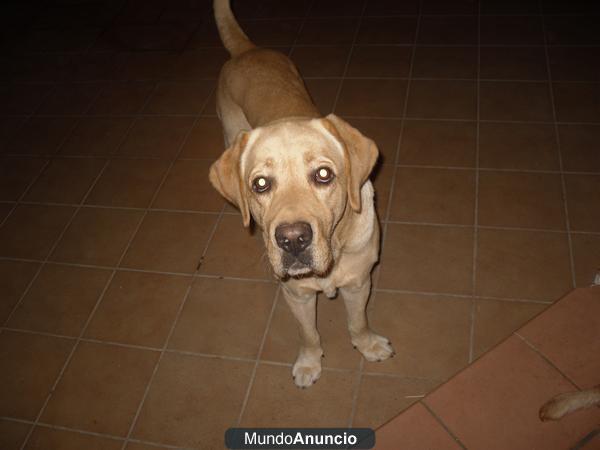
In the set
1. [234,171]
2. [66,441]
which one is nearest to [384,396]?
[234,171]

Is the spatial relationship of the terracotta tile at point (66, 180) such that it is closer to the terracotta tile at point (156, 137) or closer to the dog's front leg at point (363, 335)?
the terracotta tile at point (156, 137)

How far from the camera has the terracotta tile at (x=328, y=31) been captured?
5.27 m

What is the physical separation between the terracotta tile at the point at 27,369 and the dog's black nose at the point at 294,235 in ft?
7.54

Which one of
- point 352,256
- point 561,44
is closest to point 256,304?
point 352,256

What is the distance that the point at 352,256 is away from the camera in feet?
7.47

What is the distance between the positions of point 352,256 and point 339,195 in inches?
16.5

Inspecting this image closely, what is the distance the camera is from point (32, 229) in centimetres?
402

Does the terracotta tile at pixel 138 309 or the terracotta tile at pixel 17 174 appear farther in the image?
the terracotta tile at pixel 17 174

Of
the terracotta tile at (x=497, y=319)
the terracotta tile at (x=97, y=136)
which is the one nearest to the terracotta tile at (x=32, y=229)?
the terracotta tile at (x=97, y=136)

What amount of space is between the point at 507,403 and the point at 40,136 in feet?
17.4

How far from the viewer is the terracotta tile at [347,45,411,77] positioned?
4.71m

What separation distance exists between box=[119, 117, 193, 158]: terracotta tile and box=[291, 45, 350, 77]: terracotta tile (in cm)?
147

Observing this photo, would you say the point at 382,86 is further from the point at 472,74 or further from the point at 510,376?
the point at 510,376

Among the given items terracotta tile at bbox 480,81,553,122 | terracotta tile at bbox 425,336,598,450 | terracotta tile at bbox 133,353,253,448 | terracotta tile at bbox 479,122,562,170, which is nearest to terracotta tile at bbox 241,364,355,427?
terracotta tile at bbox 133,353,253,448
